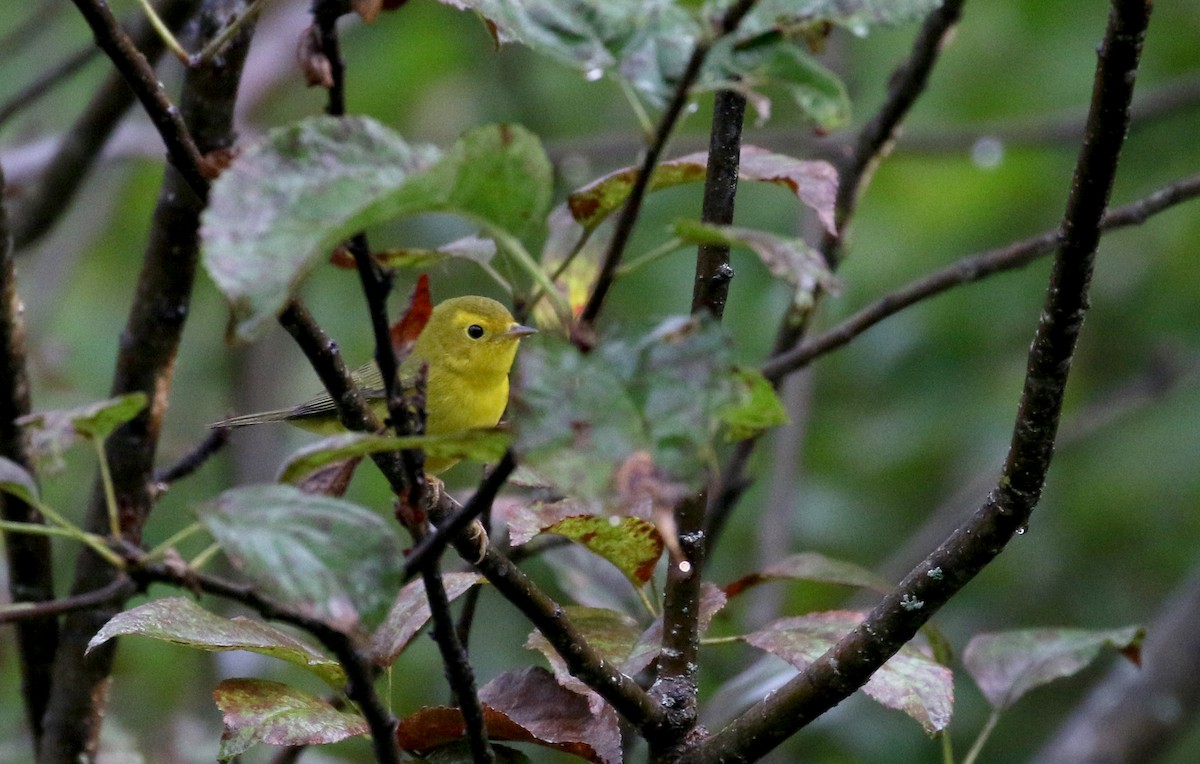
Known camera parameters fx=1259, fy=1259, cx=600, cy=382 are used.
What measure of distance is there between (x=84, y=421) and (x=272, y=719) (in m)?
Answer: 0.61

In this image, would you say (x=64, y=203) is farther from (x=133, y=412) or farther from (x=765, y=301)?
(x=765, y=301)

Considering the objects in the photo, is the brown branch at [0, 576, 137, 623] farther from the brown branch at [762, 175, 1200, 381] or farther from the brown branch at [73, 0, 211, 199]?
the brown branch at [762, 175, 1200, 381]

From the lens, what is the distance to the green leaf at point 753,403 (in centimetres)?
98

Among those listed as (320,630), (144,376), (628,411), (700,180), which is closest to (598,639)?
(700,180)

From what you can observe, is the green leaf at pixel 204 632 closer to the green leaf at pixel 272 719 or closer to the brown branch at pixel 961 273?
the green leaf at pixel 272 719

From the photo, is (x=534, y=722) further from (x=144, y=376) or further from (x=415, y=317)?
(x=144, y=376)

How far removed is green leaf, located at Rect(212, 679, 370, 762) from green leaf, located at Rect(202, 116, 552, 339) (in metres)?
0.77

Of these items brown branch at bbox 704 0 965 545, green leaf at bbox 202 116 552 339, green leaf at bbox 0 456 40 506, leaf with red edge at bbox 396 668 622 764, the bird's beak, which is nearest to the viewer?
green leaf at bbox 202 116 552 339

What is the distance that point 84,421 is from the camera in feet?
3.69

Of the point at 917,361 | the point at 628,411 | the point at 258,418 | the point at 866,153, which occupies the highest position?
the point at 628,411

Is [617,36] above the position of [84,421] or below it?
above

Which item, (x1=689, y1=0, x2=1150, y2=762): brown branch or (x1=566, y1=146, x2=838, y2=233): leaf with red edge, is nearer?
(x1=689, y1=0, x2=1150, y2=762): brown branch

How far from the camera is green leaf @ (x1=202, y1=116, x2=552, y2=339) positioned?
0.89 metres

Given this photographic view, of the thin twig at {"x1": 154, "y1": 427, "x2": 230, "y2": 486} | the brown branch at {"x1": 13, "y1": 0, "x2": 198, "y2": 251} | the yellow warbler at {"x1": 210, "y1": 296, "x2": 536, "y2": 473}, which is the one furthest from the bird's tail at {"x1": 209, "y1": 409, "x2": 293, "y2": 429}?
the brown branch at {"x1": 13, "y1": 0, "x2": 198, "y2": 251}
